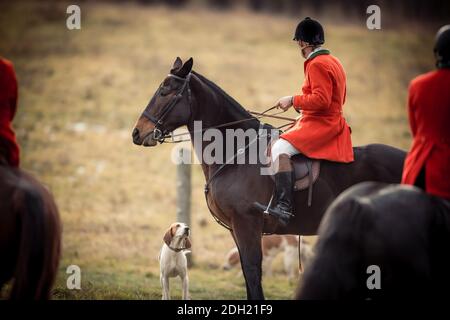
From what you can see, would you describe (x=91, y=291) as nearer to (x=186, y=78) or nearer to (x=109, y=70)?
(x=186, y=78)

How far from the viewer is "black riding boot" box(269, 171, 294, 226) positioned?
7.81 metres

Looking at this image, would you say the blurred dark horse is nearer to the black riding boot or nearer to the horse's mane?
the black riding boot

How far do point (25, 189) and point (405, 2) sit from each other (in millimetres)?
32699

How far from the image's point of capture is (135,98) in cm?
2695

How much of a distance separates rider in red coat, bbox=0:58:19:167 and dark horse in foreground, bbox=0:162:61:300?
0.44 m

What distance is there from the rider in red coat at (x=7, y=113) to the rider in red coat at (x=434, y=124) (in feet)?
11.4

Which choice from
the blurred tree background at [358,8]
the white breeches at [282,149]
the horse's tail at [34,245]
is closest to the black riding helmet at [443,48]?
the white breeches at [282,149]

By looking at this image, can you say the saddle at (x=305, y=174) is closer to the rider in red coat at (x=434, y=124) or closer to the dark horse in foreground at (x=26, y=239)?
the rider in red coat at (x=434, y=124)

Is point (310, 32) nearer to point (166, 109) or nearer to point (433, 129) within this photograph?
point (166, 109)

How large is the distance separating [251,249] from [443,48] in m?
2.95

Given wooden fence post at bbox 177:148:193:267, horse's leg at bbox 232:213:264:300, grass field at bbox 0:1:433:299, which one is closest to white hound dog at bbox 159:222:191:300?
grass field at bbox 0:1:433:299

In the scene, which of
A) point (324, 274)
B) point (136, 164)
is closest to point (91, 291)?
point (324, 274)

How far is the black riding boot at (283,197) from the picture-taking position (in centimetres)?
781

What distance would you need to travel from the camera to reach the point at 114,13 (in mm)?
36531
